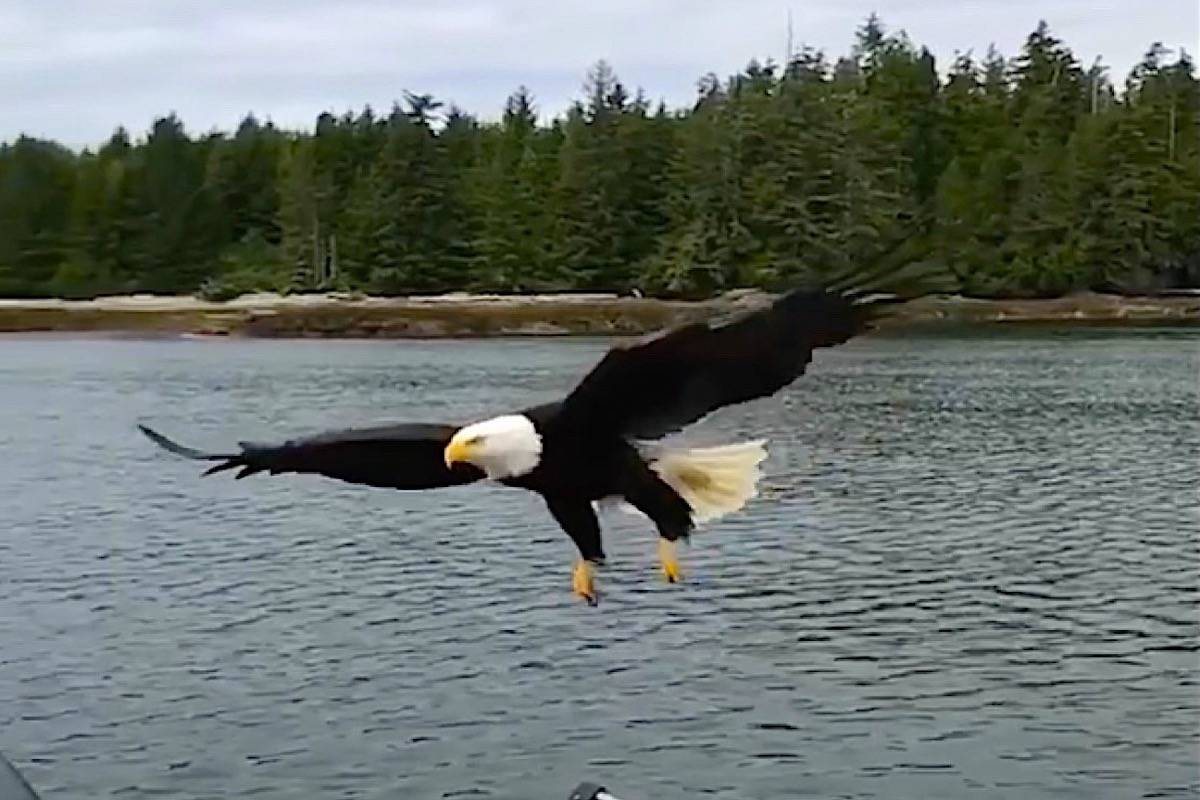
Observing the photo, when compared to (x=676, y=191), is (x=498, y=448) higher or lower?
lower

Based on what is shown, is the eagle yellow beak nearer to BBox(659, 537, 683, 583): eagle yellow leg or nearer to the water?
BBox(659, 537, 683, 583): eagle yellow leg

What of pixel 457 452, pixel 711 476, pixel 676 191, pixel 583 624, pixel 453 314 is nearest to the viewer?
pixel 457 452

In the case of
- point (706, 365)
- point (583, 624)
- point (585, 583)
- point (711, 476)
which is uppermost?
point (706, 365)

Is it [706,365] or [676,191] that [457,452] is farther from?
[676,191]

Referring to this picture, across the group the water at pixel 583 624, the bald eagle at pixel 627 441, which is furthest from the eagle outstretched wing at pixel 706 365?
the water at pixel 583 624

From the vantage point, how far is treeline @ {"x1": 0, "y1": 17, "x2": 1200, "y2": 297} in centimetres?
950

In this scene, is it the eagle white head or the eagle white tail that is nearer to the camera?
the eagle white head

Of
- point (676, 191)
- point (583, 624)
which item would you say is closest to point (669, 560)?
point (583, 624)

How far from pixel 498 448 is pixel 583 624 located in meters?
14.4

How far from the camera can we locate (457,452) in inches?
89.0

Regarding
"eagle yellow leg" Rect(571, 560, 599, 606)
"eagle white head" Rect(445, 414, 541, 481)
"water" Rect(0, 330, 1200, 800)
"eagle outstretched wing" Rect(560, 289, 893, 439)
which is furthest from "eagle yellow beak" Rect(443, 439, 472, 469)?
"water" Rect(0, 330, 1200, 800)

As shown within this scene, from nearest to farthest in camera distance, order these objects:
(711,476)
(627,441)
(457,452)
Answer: (457,452), (627,441), (711,476)

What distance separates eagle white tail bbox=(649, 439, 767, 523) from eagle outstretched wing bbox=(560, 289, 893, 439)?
13cm

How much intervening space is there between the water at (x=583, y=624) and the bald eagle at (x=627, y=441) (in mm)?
4701
